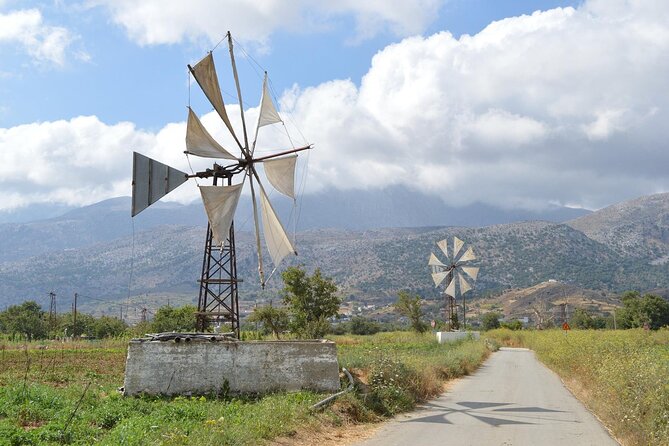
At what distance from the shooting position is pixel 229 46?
24078 mm

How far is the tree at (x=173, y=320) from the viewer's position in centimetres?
5431

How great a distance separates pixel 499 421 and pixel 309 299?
96.9ft

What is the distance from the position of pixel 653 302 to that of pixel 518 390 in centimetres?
7717

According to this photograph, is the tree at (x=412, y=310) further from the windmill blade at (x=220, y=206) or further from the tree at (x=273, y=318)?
the windmill blade at (x=220, y=206)

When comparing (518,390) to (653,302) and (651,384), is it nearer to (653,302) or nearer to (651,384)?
(651,384)

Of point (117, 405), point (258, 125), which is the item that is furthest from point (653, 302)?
point (117, 405)

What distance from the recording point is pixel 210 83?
23047 mm

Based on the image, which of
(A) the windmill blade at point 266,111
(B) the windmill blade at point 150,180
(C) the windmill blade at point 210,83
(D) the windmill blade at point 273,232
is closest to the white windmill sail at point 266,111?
(A) the windmill blade at point 266,111

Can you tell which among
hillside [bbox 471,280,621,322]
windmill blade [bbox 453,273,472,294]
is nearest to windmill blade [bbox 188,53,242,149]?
windmill blade [bbox 453,273,472,294]

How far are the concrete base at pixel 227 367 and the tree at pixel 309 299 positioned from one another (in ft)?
86.4

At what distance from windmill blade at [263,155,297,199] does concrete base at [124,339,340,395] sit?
23.0 ft

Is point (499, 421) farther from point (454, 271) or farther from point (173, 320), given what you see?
point (454, 271)

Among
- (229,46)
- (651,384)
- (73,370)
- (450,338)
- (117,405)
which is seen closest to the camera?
(651,384)

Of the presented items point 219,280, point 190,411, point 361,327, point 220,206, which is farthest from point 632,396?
point 361,327
